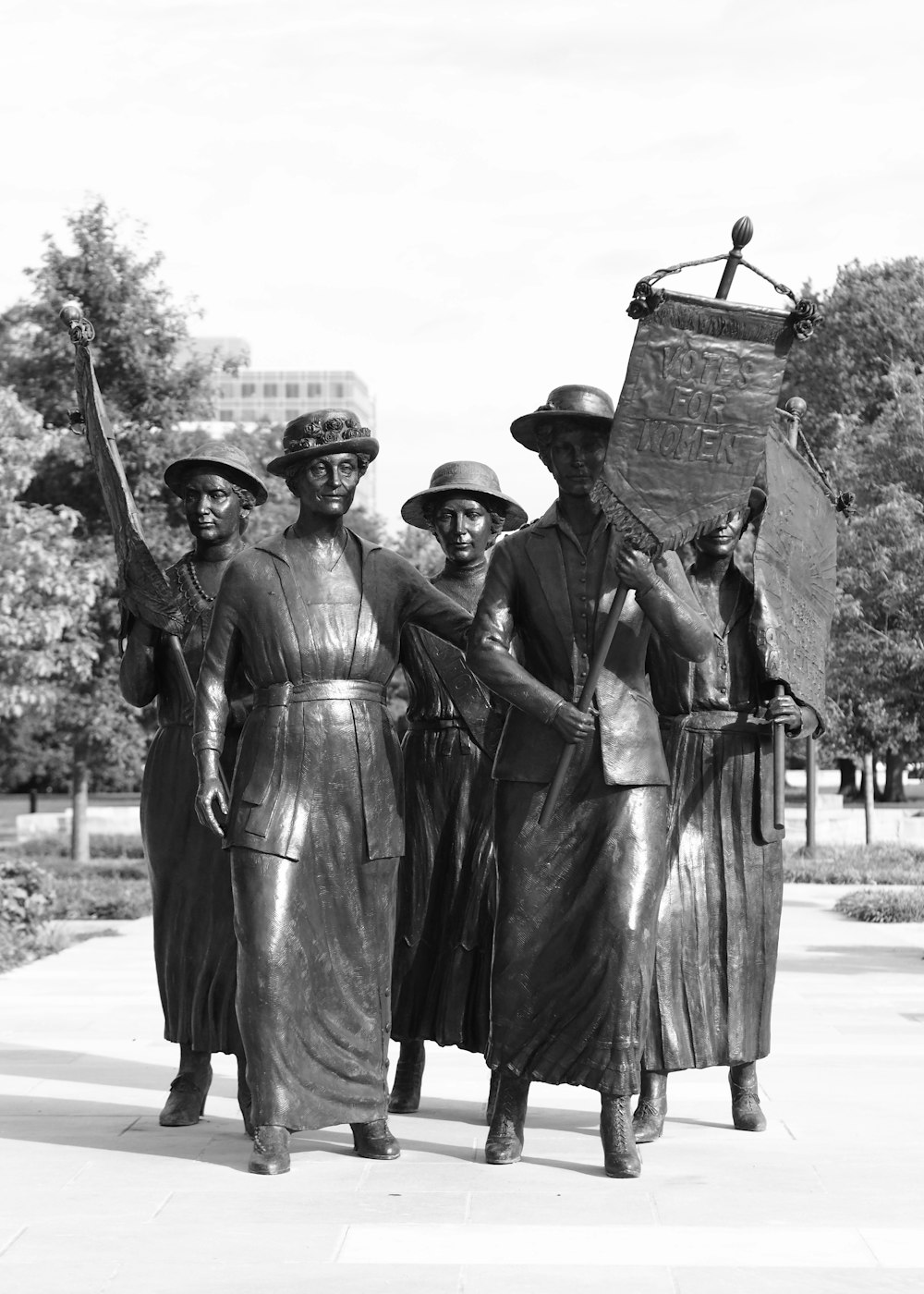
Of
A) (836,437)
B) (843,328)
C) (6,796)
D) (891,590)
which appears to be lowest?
(6,796)

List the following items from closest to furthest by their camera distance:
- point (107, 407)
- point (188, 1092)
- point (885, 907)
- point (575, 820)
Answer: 1. point (575, 820)
2. point (188, 1092)
3. point (885, 907)
4. point (107, 407)

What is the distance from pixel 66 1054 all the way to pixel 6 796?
45867 mm

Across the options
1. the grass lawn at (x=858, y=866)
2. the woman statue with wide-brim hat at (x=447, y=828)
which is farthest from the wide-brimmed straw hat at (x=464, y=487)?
the grass lawn at (x=858, y=866)

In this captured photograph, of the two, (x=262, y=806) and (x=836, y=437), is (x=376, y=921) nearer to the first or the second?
(x=262, y=806)

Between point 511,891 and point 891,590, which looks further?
point 891,590

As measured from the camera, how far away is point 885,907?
17.6 metres

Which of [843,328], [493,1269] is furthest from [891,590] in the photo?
[843,328]

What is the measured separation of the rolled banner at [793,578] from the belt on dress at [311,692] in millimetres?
1470

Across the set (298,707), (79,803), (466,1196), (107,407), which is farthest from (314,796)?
(79,803)

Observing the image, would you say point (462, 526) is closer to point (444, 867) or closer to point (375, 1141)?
point (444, 867)

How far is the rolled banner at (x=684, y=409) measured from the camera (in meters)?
6.04

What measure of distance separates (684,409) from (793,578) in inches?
54.9

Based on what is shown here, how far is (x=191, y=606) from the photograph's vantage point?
Answer: 24.3 ft

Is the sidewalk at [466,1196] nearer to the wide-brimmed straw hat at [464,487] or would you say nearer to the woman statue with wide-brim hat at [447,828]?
Result: the woman statue with wide-brim hat at [447,828]
